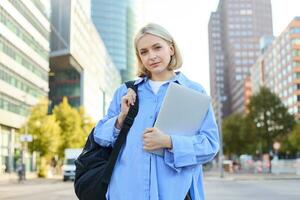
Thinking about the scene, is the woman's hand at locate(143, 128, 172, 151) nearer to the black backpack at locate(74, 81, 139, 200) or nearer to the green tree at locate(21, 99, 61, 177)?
the black backpack at locate(74, 81, 139, 200)

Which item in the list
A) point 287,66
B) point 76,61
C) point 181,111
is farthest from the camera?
point 287,66

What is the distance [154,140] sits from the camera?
1.90m

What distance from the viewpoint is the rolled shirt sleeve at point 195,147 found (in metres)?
1.90

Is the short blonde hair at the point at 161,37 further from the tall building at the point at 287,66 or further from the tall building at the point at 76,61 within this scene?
the tall building at the point at 287,66

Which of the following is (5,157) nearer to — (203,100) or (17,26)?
(17,26)

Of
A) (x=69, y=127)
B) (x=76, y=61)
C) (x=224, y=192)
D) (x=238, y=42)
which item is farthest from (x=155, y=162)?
(x=238, y=42)

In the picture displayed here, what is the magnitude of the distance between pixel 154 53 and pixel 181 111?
283 mm

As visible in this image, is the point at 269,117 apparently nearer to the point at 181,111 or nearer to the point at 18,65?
the point at 18,65

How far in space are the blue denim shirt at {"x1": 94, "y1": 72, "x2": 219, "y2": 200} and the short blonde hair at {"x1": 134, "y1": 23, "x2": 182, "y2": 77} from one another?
0.16m

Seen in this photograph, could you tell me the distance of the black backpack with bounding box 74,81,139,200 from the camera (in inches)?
76.6

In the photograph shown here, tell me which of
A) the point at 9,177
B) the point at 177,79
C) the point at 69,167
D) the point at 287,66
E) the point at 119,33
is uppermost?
the point at 119,33

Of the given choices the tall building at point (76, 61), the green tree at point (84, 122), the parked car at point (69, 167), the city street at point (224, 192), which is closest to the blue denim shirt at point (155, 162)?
the city street at point (224, 192)

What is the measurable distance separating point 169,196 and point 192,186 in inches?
5.3

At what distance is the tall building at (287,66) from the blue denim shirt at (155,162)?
274ft
